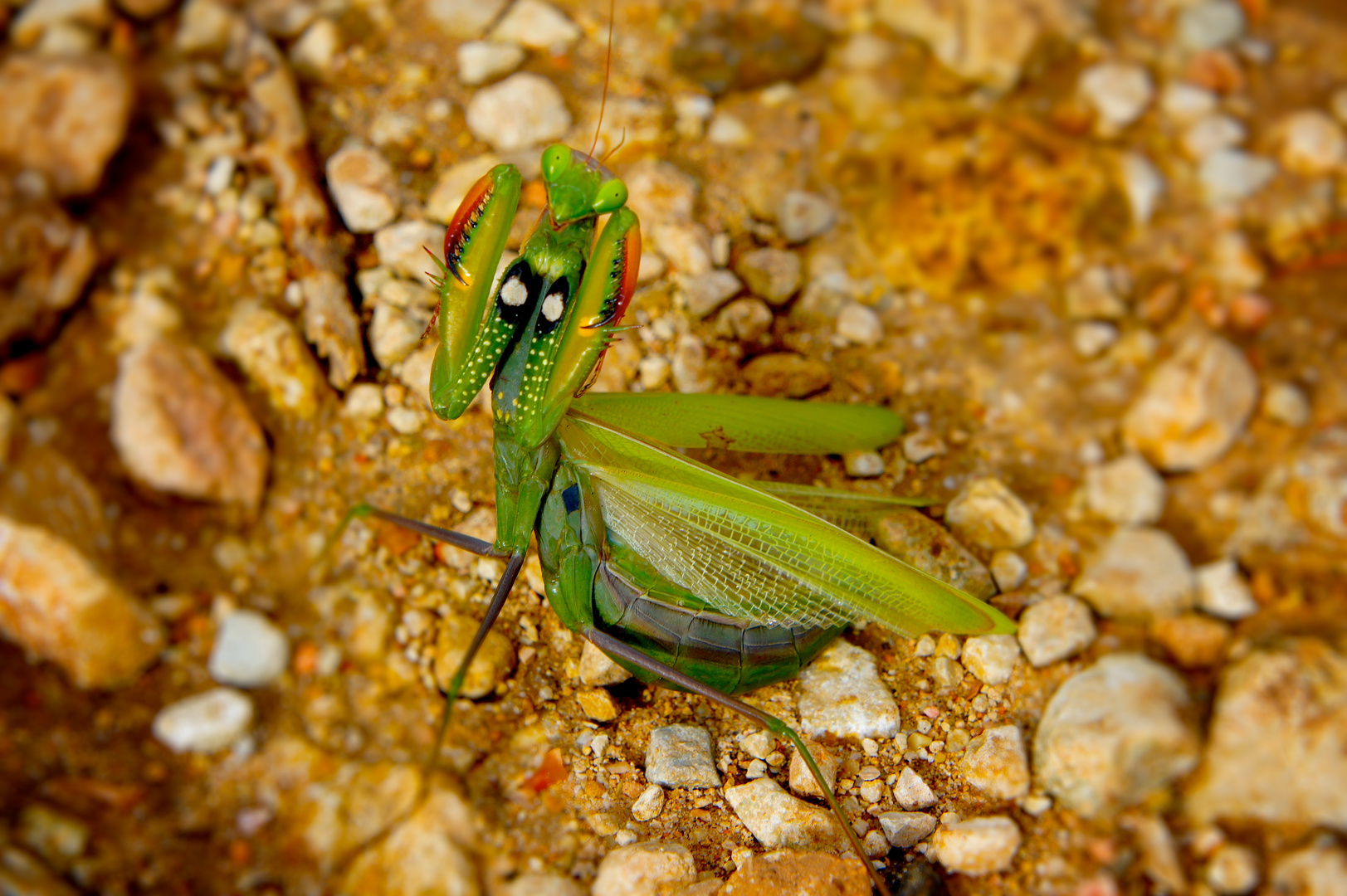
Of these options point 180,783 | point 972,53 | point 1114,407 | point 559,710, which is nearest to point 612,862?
point 559,710

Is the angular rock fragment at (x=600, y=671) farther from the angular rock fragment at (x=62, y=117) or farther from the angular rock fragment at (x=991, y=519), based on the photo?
the angular rock fragment at (x=62, y=117)

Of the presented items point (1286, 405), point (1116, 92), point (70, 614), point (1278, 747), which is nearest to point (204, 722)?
point (70, 614)

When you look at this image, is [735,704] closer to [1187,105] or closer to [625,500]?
[625,500]

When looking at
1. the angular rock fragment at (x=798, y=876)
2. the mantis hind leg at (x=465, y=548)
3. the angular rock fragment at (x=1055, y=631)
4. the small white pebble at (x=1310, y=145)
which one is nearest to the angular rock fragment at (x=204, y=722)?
the mantis hind leg at (x=465, y=548)

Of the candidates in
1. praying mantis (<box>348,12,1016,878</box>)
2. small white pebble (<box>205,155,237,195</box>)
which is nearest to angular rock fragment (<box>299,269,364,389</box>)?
small white pebble (<box>205,155,237,195</box>)

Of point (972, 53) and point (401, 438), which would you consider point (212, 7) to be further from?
point (972, 53)
